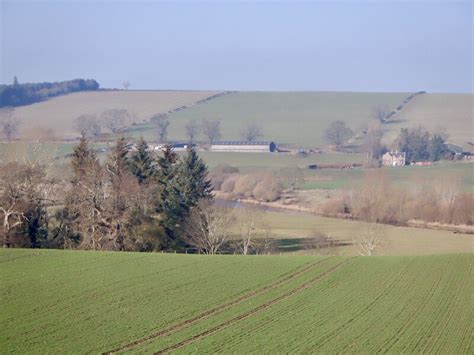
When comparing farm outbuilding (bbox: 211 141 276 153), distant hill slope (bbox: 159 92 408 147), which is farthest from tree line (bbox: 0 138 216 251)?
distant hill slope (bbox: 159 92 408 147)

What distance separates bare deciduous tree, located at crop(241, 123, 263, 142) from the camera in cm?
11696

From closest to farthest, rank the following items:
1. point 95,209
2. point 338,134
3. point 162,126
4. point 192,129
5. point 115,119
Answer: point 95,209 → point 162,126 → point 338,134 → point 192,129 → point 115,119

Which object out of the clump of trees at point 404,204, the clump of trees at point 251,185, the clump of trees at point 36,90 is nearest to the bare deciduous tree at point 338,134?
the clump of trees at point 251,185

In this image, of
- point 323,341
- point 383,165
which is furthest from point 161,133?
Answer: point 323,341

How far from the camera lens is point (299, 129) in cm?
12556

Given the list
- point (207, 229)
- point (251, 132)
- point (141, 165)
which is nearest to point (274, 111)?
point (251, 132)

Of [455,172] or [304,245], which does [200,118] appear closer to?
[455,172]

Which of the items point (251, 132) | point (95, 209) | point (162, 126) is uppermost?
point (162, 126)

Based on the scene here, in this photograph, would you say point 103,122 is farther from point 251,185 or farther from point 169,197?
point 169,197

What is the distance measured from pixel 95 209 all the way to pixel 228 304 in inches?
769

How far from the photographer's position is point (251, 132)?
118 m

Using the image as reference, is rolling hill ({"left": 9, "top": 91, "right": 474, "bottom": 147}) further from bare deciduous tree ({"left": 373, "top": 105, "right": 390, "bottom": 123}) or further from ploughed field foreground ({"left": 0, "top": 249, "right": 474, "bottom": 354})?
ploughed field foreground ({"left": 0, "top": 249, "right": 474, "bottom": 354})

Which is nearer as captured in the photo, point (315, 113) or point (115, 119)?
point (115, 119)

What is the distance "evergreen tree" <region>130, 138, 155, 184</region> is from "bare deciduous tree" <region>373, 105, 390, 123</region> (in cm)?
7947
